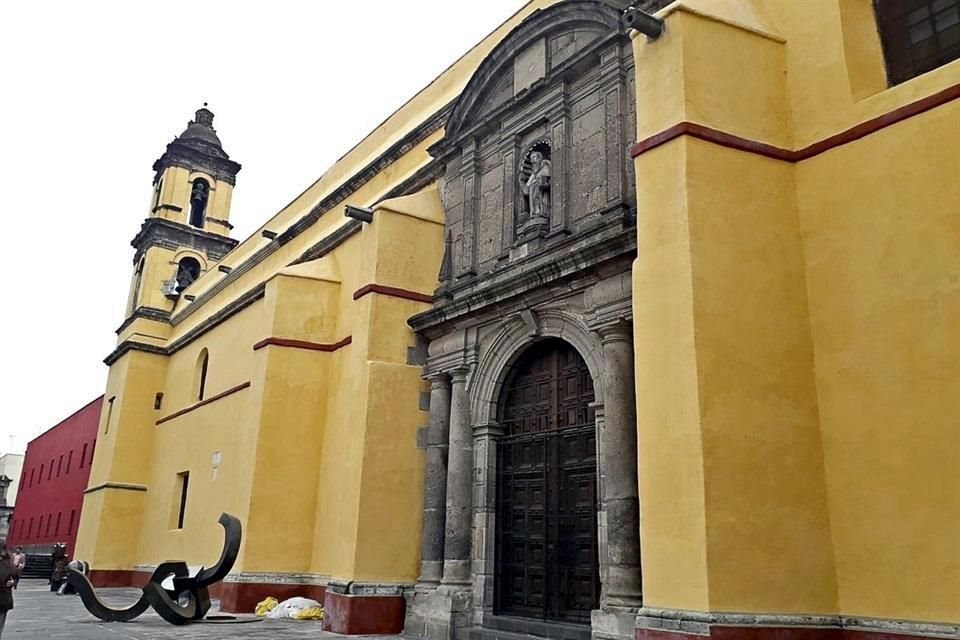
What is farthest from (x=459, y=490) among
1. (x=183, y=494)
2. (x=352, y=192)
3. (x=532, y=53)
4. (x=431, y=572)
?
(x=183, y=494)

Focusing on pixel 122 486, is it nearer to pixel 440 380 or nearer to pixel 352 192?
pixel 352 192

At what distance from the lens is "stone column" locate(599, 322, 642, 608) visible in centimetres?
702

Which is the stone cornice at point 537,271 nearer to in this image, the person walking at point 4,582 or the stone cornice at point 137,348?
the person walking at point 4,582

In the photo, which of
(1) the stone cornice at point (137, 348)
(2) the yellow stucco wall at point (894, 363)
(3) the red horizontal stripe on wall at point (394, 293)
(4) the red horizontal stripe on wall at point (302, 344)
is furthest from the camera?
(1) the stone cornice at point (137, 348)

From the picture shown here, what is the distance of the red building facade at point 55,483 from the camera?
25.1 m

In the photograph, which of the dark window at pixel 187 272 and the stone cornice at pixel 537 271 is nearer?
the stone cornice at pixel 537 271

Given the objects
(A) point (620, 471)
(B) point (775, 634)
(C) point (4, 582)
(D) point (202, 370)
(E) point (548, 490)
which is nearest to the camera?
(B) point (775, 634)

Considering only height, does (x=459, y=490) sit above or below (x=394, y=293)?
below

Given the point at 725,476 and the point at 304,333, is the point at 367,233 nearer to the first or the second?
the point at 304,333

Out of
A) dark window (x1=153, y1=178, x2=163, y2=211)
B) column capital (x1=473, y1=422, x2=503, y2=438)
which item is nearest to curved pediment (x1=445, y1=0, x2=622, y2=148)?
column capital (x1=473, y1=422, x2=503, y2=438)

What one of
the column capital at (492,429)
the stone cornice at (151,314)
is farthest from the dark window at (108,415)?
the column capital at (492,429)

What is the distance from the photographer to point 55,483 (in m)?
28.1

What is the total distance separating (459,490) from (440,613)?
4.43 ft

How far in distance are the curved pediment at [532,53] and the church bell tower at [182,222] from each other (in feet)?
45.5
